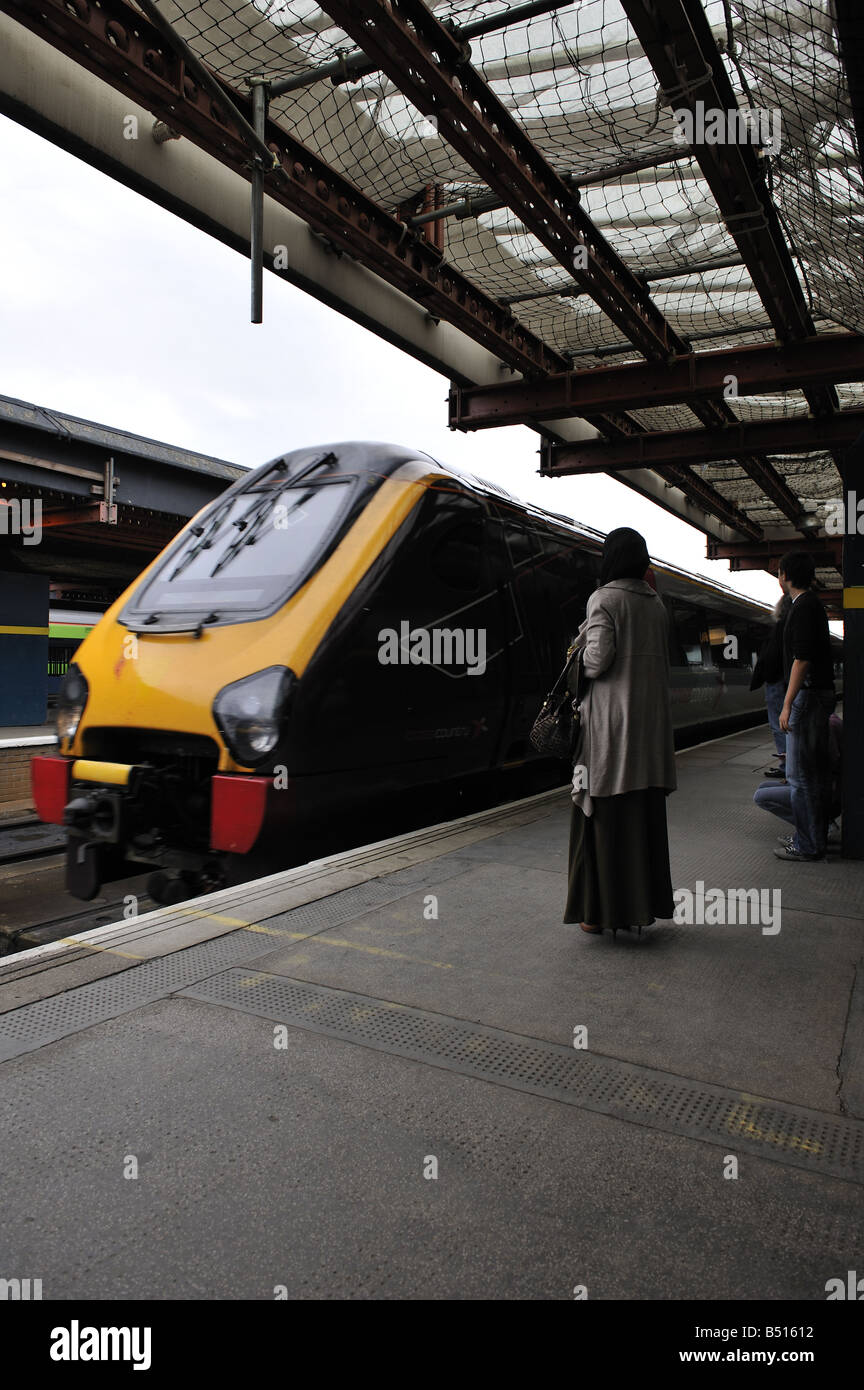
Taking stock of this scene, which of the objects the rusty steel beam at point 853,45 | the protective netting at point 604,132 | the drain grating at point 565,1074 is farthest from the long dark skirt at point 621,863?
the protective netting at point 604,132

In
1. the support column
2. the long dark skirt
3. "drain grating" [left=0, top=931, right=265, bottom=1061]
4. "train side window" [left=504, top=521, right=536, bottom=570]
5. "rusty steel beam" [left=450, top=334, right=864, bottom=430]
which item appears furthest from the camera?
the support column

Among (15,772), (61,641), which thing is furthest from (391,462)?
(61,641)

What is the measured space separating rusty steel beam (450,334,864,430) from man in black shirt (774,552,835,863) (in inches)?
206

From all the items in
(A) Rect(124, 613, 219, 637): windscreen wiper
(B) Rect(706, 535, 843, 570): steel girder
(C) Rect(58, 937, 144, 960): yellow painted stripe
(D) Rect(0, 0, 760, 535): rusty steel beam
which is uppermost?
(D) Rect(0, 0, 760, 535): rusty steel beam

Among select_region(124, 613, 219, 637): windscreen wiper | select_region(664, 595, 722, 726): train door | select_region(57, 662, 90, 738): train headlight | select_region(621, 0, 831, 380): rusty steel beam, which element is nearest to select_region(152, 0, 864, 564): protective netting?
select_region(621, 0, 831, 380): rusty steel beam

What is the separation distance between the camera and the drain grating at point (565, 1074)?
2.33 metres

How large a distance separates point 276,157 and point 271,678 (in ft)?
13.6

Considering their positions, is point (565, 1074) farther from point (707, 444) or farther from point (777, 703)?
point (707, 444)

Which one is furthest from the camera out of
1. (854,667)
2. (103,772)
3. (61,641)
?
(61,641)

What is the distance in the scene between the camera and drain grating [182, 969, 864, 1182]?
7.64ft

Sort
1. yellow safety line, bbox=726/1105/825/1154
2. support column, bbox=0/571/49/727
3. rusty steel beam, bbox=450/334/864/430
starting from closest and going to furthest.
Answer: yellow safety line, bbox=726/1105/825/1154
rusty steel beam, bbox=450/334/864/430
support column, bbox=0/571/49/727

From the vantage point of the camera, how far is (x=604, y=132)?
256 inches

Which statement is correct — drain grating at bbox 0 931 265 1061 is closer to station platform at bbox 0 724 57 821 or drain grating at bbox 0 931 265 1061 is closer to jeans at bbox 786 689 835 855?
jeans at bbox 786 689 835 855

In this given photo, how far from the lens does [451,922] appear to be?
4133 mm
